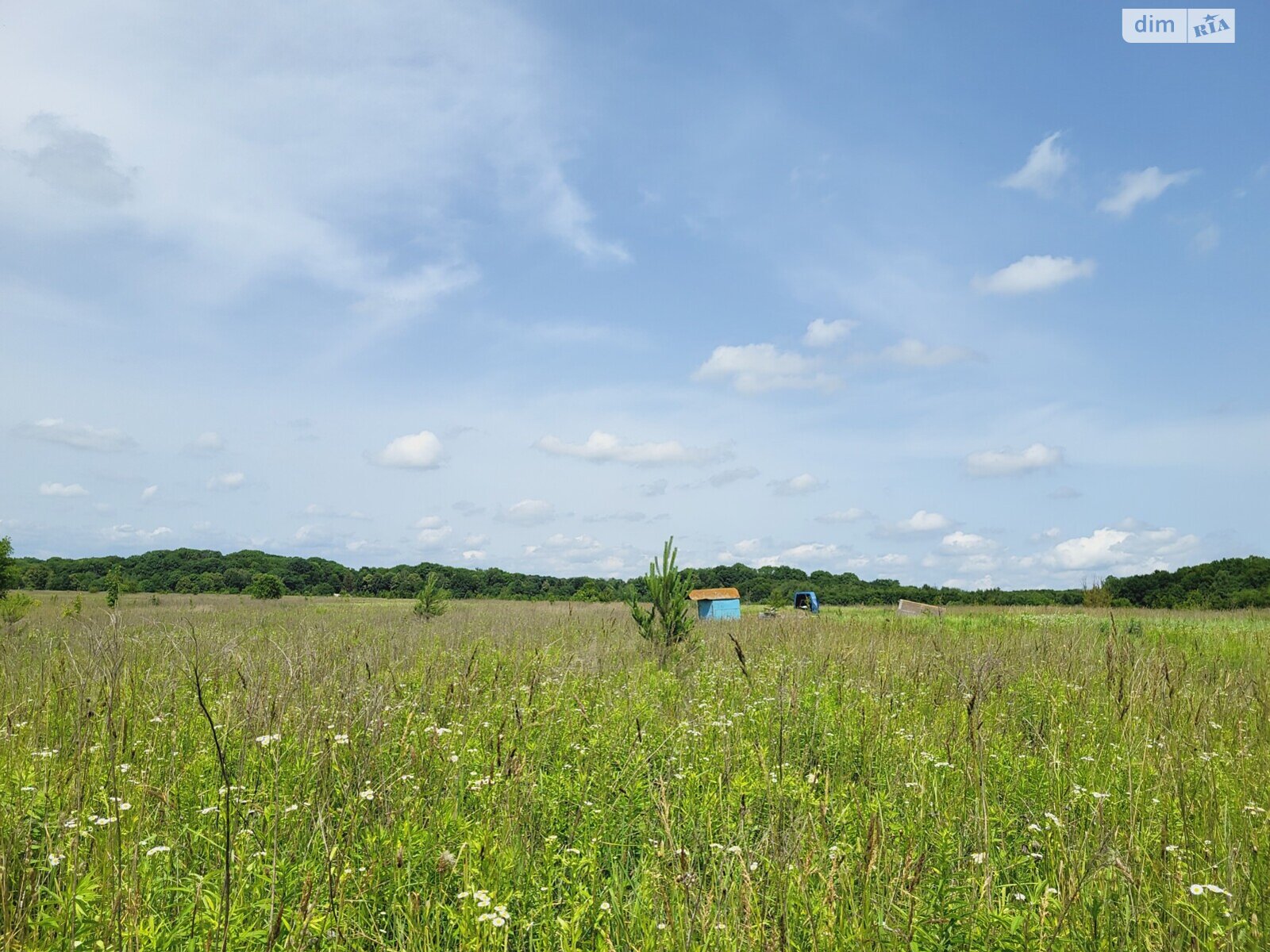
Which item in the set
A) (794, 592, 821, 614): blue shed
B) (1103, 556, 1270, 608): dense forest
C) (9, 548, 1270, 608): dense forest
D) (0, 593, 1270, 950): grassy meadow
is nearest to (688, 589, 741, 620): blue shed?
(794, 592, 821, 614): blue shed

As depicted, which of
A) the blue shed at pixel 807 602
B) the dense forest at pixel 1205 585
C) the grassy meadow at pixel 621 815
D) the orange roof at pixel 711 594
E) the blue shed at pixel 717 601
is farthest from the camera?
the dense forest at pixel 1205 585

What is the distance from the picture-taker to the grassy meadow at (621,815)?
243 centimetres

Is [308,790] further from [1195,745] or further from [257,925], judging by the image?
[1195,745]

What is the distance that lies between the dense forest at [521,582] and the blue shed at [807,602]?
336 centimetres

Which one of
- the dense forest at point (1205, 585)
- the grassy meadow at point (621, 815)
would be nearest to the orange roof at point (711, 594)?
the dense forest at point (1205, 585)

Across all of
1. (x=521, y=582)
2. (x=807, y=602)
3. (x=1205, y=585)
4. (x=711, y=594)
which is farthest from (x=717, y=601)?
(x=521, y=582)

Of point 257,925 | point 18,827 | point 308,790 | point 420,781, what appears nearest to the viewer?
point 257,925

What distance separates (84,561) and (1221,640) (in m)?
88.0

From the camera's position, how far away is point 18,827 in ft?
10.2

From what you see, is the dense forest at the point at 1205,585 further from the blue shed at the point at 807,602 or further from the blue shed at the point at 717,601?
the blue shed at the point at 717,601

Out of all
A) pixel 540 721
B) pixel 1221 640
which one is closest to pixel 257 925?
pixel 540 721

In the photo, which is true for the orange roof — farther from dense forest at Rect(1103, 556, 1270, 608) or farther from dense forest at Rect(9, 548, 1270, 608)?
dense forest at Rect(1103, 556, 1270, 608)

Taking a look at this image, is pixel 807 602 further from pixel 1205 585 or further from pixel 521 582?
pixel 521 582

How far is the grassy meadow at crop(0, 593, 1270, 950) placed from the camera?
7.97 ft
